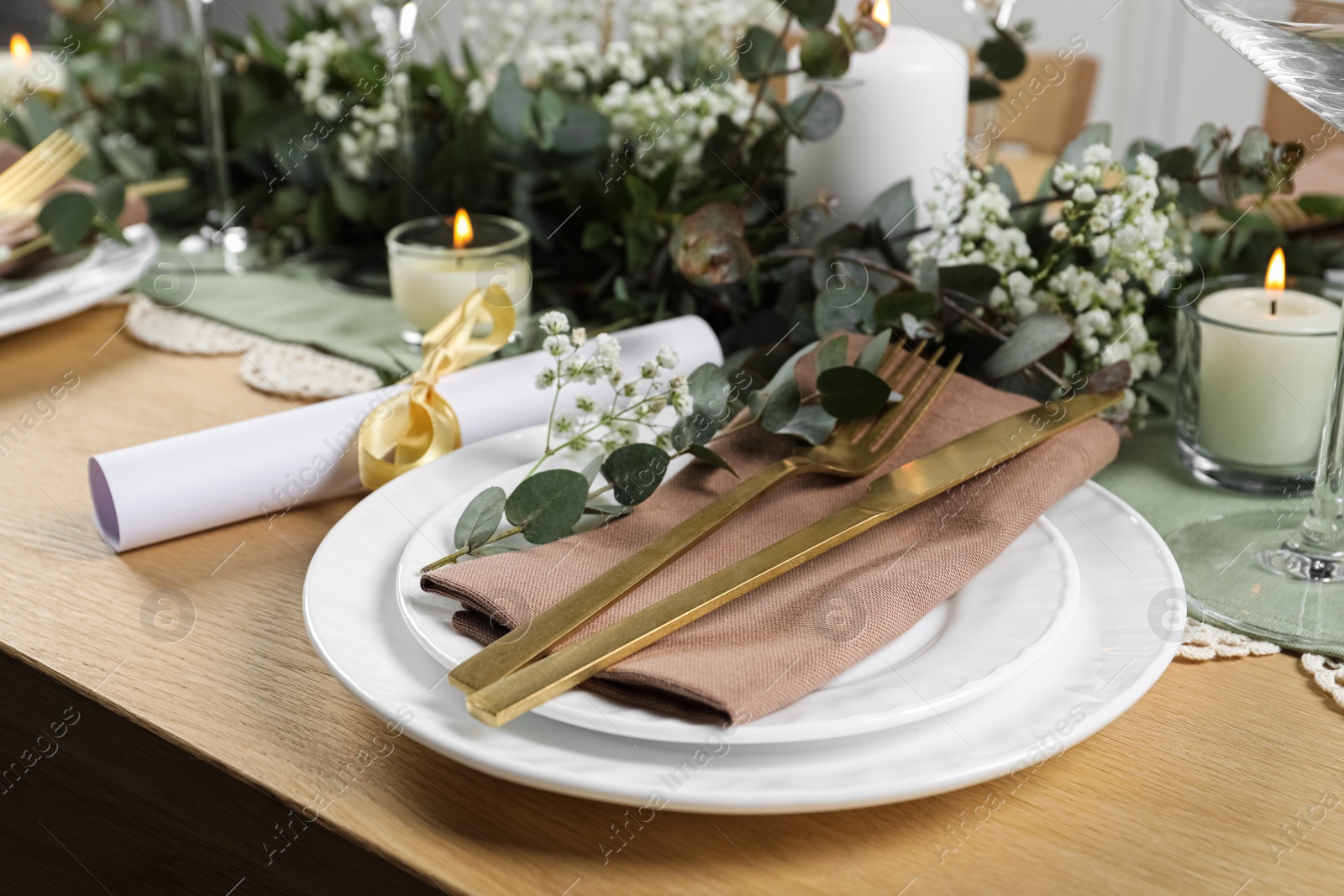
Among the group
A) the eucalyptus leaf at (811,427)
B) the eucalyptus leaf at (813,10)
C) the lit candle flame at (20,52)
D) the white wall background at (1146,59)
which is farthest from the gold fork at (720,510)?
the white wall background at (1146,59)

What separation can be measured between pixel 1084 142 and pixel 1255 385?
9.7 inches

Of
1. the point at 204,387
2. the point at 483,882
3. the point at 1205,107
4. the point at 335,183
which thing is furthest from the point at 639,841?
the point at 1205,107

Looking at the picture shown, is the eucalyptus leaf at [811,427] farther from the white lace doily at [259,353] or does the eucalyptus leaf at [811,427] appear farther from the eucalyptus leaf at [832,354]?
the white lace doily at [259,353]

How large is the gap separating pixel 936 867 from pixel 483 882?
148 millimetres

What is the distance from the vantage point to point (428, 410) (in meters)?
0.63

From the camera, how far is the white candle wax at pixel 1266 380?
61cm

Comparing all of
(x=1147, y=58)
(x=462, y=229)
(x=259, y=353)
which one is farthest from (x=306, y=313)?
(x=1147, y=58)

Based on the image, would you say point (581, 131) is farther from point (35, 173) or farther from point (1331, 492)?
point (1331, 492)

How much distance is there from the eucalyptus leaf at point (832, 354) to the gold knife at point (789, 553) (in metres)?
0.07

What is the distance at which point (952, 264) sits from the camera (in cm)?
71

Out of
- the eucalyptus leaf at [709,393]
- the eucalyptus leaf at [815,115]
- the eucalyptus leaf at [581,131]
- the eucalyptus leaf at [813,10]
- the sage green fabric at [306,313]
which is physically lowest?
the sage green fabric at [306,313]

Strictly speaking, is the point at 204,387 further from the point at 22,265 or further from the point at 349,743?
the point at 349,743

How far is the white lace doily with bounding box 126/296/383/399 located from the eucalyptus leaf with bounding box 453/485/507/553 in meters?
0.29

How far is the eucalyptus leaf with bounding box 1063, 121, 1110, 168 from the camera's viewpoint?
0.78m
